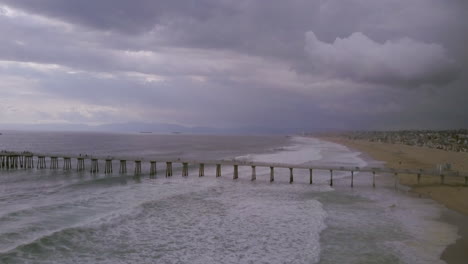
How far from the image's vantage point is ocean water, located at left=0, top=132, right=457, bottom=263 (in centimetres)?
1603

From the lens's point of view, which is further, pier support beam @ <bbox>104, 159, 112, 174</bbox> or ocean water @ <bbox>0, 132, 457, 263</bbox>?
pier support beam @ <bbox>104, 159, 112, 174</bbox>

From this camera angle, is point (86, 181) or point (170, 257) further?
point (86, 181)

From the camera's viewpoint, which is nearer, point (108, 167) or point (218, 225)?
point (218, 225)

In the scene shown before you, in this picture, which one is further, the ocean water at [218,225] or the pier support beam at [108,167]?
the pier support beam at [108,167]

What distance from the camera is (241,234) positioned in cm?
1906

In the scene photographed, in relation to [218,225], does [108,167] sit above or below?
above

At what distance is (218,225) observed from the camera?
2072 centimetres

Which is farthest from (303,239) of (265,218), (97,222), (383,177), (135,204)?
(383,177)

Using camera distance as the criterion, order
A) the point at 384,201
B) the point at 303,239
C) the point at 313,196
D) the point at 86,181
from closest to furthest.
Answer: the point at 303,239
the point at 384,201
the point at 313,196
the point at 86,181

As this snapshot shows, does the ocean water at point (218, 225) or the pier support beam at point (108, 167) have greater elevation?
the pier support beam at point (108, 167)

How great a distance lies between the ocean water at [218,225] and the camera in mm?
16031

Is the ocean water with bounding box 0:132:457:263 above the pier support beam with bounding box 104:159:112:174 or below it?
below

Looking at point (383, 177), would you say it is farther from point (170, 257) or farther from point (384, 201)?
point (170, 257)

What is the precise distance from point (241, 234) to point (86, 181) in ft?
84.5
